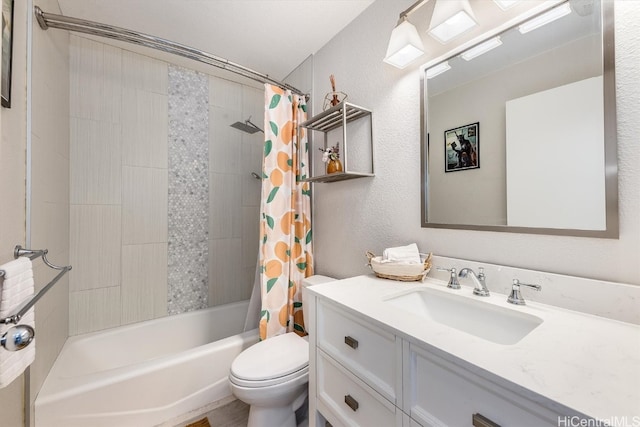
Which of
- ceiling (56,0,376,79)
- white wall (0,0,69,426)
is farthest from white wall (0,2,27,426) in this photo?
ceiling (56,0,376,79)

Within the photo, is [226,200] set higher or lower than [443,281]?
higher

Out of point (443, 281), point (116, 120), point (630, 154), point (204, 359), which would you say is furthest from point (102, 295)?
point (630, 154)

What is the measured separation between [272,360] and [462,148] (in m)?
1.43

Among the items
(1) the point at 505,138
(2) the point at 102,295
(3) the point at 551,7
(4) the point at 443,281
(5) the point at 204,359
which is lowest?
(5) the point at 204,359

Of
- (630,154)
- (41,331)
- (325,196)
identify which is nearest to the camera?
(630,154)

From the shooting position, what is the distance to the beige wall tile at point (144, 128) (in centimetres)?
199

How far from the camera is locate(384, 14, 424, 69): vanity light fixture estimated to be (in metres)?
1.20

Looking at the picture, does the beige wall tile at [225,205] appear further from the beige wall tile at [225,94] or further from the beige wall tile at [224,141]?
the beige wall tile at [225,94]

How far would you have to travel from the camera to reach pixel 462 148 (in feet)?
3.83

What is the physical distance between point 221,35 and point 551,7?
187 centimetres

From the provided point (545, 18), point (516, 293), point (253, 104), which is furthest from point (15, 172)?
point (545, 18)

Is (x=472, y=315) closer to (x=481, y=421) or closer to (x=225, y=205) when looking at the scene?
(x=481, y=421)

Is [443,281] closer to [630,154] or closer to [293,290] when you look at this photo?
[630,154]

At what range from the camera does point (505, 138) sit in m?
1.03
